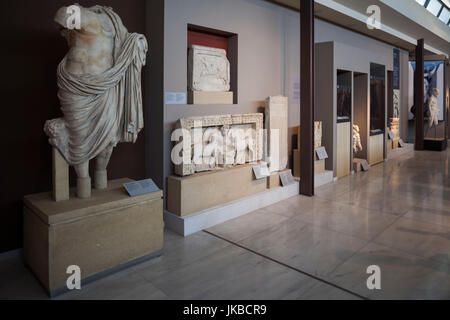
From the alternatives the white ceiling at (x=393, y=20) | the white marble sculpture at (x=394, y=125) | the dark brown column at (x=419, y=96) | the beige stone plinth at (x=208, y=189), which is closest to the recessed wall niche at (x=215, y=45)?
the beige stone plinth at (x=208, y=189)

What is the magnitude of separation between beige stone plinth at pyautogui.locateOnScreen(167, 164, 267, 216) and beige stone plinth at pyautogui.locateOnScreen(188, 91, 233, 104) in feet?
3.57

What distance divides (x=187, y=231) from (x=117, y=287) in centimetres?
145

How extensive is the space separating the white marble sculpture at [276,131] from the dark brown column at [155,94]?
6.79ft

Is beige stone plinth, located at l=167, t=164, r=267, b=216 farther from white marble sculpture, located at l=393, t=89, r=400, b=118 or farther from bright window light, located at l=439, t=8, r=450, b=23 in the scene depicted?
bright window light, located at l=439, t=8, r=450, b=23

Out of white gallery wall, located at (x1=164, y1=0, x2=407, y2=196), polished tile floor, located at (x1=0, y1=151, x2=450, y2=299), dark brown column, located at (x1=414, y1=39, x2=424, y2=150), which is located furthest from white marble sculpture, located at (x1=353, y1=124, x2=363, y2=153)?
dark brown column, located at (x1=414, y1=39, x2=424, y2=150)

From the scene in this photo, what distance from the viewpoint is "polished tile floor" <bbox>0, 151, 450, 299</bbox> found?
309 cm

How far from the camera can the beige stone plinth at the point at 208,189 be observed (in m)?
4.70

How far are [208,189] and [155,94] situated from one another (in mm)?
1546

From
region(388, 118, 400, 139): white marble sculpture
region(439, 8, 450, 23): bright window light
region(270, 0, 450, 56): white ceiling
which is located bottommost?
region(388, 118, 400, 139): white marble sculpture

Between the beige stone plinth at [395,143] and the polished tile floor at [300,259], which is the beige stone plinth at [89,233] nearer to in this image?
the polished tile floor at [300,259]

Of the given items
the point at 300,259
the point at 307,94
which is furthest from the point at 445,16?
the point at 300,259

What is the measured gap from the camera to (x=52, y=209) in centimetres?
315
